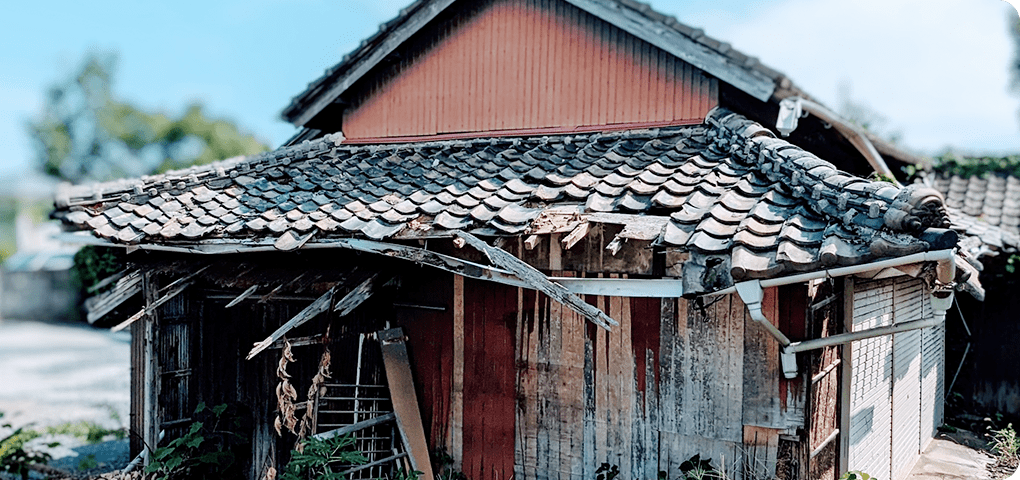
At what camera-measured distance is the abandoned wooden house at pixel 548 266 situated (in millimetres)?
4445

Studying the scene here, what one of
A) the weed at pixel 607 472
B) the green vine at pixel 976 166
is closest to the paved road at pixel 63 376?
the weed at pixel 607 472

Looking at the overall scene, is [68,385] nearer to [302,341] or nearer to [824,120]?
[302,341]

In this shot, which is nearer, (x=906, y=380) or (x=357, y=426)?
(x=357, y=426)

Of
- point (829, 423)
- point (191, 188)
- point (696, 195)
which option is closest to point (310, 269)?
point (191, 188)

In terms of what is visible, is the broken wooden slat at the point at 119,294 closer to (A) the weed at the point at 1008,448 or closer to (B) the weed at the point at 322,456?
(B) the weed at the point at 322,456

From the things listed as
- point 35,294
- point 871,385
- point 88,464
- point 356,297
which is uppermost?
point 356,297

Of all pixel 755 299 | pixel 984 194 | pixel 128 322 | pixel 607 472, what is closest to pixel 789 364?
pixel 755 299

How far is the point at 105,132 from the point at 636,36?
3738 centimetres

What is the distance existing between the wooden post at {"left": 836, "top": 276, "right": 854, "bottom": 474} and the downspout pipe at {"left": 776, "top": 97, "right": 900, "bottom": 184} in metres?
1.77

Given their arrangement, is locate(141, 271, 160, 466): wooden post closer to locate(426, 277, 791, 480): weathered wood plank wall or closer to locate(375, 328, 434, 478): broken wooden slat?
locate(375, 328, 434, 478): broken wooden slat

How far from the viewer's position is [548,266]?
17.6 feet

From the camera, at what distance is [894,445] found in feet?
21.9

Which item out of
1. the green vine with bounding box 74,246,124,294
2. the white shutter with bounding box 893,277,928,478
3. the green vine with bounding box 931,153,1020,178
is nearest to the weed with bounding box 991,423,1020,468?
the white shutter with bounding box 893,277,928,478

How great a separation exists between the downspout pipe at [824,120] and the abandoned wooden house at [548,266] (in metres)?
0.05
